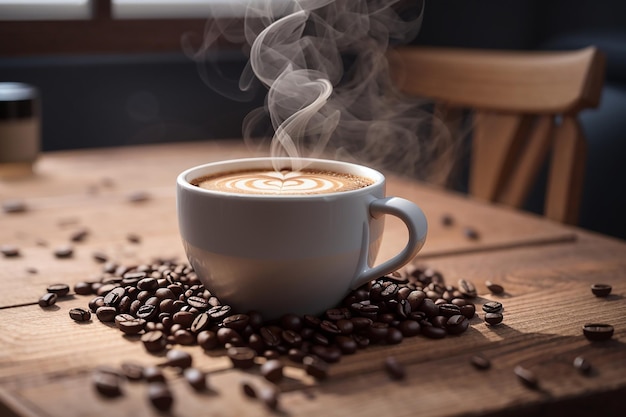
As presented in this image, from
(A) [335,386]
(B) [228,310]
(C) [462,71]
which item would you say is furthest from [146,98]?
(A) [335,386]

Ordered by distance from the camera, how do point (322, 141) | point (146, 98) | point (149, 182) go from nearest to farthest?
1. point (149, 182)
2. point (322, 141)
3. point (146, 98)

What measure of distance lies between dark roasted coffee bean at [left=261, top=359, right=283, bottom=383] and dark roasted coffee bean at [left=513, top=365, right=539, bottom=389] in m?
0.22

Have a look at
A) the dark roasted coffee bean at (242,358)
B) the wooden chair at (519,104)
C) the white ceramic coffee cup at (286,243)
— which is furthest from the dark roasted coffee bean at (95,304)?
the wooden chair at (519,104)

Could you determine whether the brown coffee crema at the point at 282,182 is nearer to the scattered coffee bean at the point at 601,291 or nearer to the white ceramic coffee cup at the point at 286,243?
the white ceramic coffee cup at the point at 286,243

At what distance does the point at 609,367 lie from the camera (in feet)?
2.54

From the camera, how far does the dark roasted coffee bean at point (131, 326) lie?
838 millimetres

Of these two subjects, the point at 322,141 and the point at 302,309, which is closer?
the point at 302,309

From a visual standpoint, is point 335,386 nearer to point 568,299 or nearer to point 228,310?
point 228,310

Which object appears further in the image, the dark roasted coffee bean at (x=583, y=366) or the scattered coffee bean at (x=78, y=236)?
the scattered coffee bean at (x=78, y=236)

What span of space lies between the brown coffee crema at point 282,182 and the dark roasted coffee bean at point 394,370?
229mm

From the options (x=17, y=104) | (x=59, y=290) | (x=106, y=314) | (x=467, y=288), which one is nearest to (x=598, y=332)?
(x=467, y=288)

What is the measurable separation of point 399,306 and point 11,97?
1267 mm

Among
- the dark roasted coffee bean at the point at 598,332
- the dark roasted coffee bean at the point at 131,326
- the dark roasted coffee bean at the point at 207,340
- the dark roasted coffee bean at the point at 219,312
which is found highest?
the dark roasted coffee bean at the point at 598,332

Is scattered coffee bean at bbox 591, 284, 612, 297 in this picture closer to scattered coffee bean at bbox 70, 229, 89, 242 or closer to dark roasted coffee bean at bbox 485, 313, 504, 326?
dark roasted coffee bean at bbox 485, 313, 504, 326
